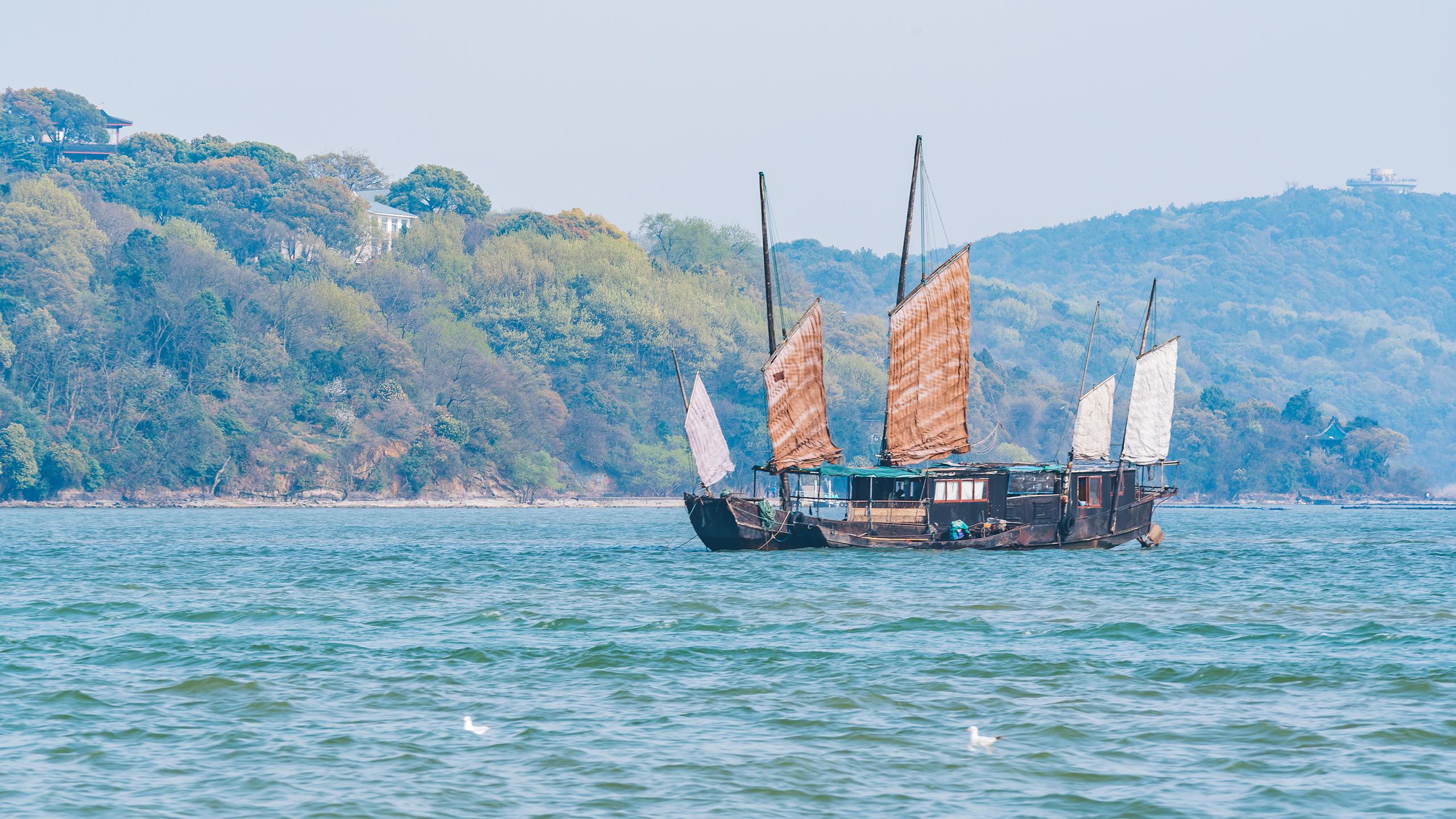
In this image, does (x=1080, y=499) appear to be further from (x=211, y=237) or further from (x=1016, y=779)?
(x=211, y=237)

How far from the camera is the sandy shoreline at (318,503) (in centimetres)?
12606

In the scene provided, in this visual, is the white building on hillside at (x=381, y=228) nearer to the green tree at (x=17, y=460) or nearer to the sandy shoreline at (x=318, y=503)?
the sandy shoreline at (x=318, y=503)

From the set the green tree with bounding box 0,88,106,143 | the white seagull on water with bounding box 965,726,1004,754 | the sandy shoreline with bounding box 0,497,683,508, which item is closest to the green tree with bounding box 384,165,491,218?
the green tree with bounding box 0,88,106,143

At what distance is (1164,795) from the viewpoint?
1862 cm

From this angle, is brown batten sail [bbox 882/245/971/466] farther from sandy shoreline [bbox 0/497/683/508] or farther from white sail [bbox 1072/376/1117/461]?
sandy shoreline [bbox 0/497/683/508]

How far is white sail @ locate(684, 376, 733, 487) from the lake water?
9655 mm

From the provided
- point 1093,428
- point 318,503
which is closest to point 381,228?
point 318,503

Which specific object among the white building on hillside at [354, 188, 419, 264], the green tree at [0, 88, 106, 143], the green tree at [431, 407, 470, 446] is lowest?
the green tree at [431, 407, 470, 446]

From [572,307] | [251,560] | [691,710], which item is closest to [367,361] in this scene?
[572,307]

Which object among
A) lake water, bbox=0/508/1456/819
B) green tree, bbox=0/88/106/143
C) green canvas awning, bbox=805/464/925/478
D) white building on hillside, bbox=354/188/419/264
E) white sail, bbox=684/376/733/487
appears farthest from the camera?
green tree, bbox=0/88/106/143

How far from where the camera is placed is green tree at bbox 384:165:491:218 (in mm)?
194625

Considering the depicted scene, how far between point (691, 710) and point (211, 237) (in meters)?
143

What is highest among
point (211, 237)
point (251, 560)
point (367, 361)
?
point (211, 237)

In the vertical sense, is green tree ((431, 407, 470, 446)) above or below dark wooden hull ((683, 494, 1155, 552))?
above
